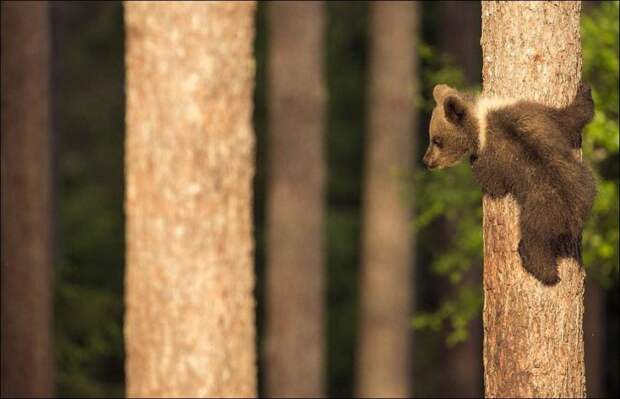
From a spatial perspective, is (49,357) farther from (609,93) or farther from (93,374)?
(93,374)

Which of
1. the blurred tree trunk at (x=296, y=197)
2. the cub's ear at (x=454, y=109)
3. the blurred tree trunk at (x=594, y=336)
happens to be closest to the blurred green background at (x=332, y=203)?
the blurred tree trunk at (x=594, y=336)

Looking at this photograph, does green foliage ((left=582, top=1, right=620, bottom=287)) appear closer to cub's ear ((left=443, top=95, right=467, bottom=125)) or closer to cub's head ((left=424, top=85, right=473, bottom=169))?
cub's head ((left=424, top=85, right=473, bottom=169))

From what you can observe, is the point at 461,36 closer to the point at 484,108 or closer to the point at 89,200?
the point at 89,200

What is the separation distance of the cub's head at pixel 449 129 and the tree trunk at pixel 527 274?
0.23 meters

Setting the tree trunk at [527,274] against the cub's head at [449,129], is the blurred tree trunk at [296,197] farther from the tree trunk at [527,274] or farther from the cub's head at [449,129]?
the tree trunk at [527,274]

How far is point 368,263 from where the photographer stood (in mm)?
18141

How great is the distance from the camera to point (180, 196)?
9.12 m

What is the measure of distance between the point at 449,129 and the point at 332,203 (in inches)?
718

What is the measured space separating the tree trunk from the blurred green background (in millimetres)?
4234

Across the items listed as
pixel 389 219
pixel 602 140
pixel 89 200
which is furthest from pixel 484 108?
pixel 89 200

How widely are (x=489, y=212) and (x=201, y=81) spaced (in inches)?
118

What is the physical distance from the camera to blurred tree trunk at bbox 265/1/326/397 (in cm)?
1591

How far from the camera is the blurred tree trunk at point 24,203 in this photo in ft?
42.0

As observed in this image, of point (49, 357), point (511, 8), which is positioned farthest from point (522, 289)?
point (49, 357)
